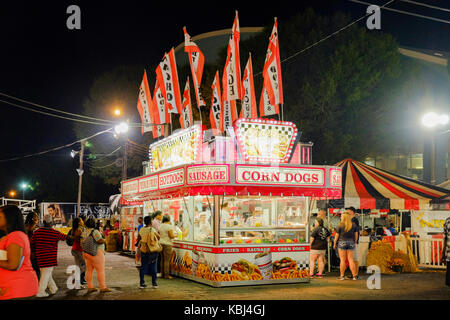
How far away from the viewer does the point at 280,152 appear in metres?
12.2

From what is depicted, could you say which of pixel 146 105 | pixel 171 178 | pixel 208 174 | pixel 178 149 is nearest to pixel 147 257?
pixel 171 178

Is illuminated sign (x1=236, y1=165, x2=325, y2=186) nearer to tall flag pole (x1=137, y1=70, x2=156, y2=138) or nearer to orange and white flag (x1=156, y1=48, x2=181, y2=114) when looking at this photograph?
orange and white flag (x1=156, y1=48, x2=181, y2=114)

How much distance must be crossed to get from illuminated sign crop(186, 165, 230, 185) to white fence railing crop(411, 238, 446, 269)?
8344 mm

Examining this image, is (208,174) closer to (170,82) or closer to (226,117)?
(170,82)

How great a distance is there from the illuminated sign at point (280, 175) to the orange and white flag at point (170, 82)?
5.70 meters

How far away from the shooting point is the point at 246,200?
506 inches

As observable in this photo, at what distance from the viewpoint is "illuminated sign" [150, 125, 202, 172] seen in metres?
12.4

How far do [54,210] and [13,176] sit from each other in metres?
32.5

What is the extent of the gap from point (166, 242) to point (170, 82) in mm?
5882

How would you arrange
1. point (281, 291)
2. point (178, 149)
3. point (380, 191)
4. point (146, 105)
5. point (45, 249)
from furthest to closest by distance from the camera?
point (146, 105) → point (380, 191) → point (178, 149) → point (281, 291) → point (45, 249)

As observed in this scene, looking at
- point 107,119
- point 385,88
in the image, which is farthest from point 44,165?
point 385,88

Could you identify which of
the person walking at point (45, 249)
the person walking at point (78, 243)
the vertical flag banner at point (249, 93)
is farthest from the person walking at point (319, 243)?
the person walking at point (45, 249)

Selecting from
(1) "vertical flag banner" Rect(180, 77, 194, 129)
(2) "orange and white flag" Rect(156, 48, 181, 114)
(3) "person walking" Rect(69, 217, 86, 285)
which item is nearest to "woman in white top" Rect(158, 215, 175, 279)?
(3) "person walking" Rect(69, 217, 86, 285)

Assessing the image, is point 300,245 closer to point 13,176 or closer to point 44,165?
point 44,165
